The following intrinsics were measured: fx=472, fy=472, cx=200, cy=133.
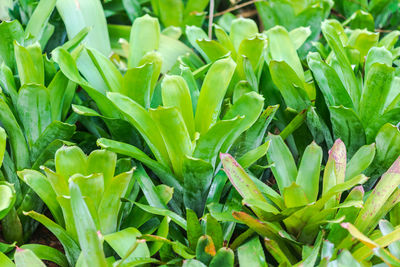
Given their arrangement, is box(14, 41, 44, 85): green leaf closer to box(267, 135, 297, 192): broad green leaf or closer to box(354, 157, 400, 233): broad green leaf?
box(267, 135, 297, 192): broad green leaf

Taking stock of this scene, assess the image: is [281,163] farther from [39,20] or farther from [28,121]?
[39,20]

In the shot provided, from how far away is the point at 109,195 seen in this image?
2.98ft

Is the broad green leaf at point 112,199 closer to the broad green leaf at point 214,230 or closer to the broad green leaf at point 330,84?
the broad green leaf at point 214,230

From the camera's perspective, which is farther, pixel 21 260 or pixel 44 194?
pixel 44 194

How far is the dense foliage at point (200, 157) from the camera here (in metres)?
0.89

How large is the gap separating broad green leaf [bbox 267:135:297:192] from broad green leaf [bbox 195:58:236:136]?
138 millimetres

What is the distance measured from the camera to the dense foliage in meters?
0.89

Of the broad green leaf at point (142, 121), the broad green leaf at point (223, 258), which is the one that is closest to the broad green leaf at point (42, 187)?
the broad green leaf at point (142, 121)

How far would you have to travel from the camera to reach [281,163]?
1019 mm

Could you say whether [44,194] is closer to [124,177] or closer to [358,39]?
[124,177]

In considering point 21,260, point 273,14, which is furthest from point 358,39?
point 21,260

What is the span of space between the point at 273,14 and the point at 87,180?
0.99 meters

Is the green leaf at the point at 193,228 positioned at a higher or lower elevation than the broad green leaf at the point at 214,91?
lower

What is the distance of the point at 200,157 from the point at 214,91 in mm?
161
